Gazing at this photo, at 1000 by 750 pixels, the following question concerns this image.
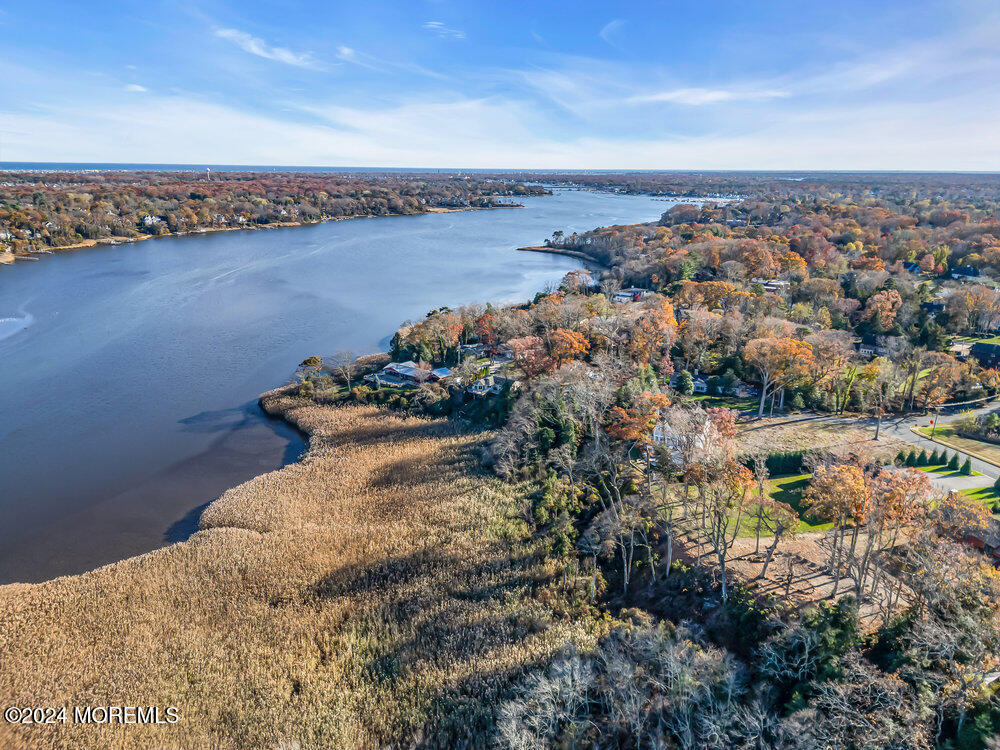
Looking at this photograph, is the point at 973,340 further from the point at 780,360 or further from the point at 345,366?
the point at 345,366

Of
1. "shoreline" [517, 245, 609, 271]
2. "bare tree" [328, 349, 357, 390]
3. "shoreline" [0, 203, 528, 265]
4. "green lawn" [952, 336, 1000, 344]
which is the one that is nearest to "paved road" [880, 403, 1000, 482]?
"green lawn" [952, 336, 1000, 344]

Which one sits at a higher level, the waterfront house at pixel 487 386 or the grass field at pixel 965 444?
the grass field at pixel 965 444

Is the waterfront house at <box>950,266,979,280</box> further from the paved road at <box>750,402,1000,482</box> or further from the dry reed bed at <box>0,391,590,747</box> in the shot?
the dry reed bed at <box>0,391,590,747</box>

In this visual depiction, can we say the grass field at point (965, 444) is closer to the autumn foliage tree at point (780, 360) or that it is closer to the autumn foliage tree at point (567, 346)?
the autumn foliage tree at point (780, 360)

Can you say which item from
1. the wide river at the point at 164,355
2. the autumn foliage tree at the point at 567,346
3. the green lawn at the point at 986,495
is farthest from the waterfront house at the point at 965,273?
the autumn foliage tree at the point at 567,346

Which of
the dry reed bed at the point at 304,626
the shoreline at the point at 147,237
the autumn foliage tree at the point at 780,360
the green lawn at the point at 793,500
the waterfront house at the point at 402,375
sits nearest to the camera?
the dry reed bed at the point at 304,626
